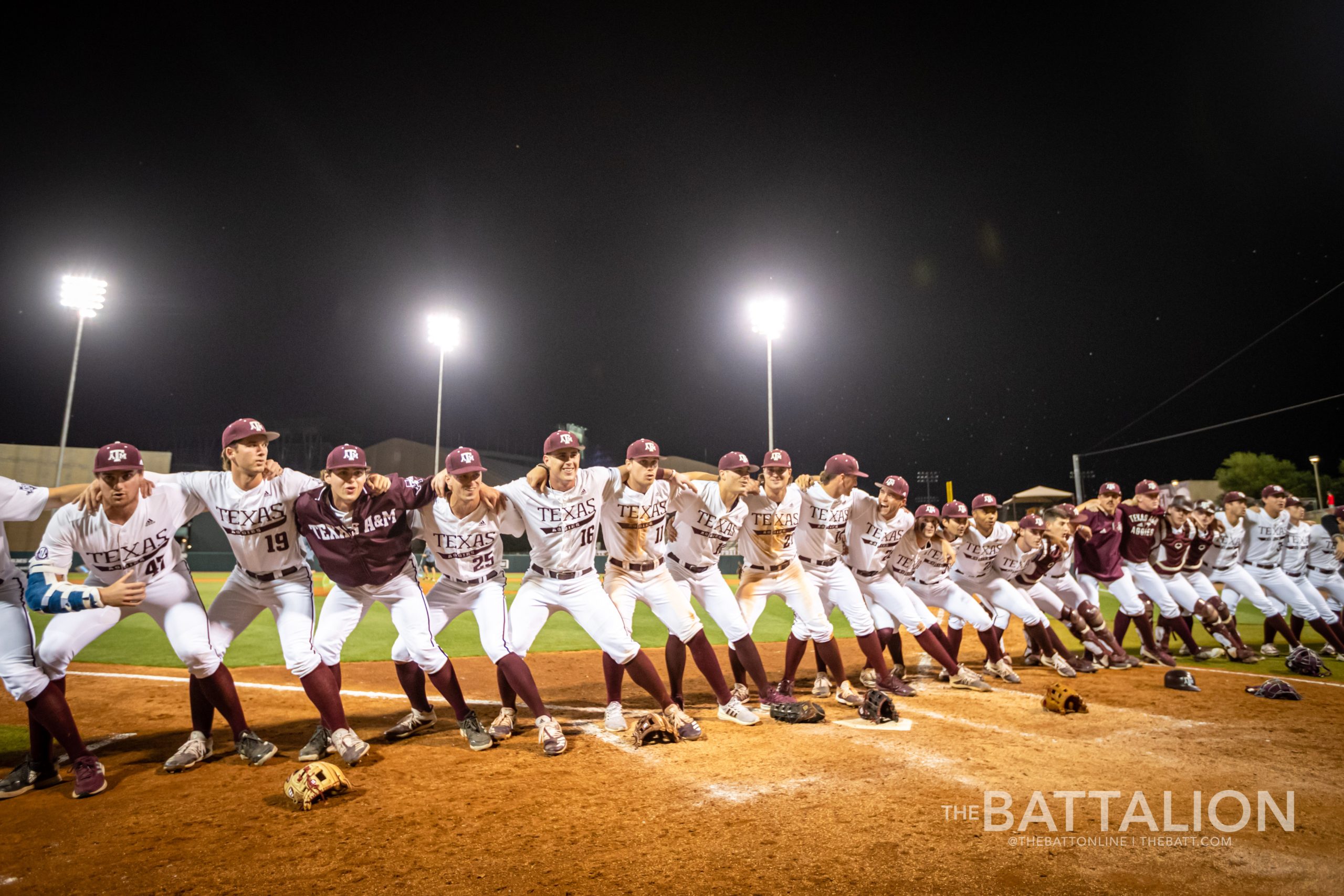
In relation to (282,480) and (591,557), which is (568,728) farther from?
(282,480)

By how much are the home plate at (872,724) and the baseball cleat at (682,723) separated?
1269 mm

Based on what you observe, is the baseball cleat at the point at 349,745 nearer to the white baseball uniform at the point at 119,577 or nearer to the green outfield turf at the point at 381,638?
the white baseball uniform at the point at 119,577

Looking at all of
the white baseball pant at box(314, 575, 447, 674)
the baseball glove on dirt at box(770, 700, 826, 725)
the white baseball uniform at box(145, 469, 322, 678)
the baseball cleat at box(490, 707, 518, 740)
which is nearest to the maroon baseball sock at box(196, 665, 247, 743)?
the white baseball uniform at box(145, 469, 322, 678)

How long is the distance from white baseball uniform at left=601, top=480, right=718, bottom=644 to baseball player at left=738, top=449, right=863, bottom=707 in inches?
34.8

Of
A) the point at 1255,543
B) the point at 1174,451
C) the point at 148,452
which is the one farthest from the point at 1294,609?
the point at 1174,451

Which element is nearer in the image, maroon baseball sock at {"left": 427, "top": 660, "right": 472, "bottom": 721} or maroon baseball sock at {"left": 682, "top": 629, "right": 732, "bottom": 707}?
maroon baseball sock at {"left": 427, "top": 660, "right": 472, "bottom": 721}

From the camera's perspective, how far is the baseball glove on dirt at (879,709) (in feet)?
19.3

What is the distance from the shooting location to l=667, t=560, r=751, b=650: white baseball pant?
6.26 meters

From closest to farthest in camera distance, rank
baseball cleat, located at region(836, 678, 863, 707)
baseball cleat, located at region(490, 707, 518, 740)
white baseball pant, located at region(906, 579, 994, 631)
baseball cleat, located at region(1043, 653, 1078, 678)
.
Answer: baseball cleat, located at region(490, 707, 518, 740) < baseball cleat, located at region(836, 678, 863, 707) < white baseball pant, located at region(906, 579, 994, 631) < baseball cleat, located at region(1043, 653, 1078, 678)

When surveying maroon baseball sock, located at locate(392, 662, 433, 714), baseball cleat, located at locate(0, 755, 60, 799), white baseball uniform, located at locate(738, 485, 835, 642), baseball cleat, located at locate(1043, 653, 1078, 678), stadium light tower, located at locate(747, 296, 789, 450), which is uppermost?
stadium light tower, located at locate(747, 296, 789, 450)

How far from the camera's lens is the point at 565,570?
562 cm

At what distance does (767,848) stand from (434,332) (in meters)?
27.6

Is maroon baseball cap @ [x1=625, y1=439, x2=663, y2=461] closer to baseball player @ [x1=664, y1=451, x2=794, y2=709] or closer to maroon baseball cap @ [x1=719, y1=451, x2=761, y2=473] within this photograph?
baseball player @ [x1=664, y1=451, x2=794, y2=709]

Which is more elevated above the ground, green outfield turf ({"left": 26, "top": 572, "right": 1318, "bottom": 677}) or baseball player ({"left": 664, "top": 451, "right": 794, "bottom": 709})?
baseball player ({"left": 664, "top": 451, "right": 794, "bottom": 709})
